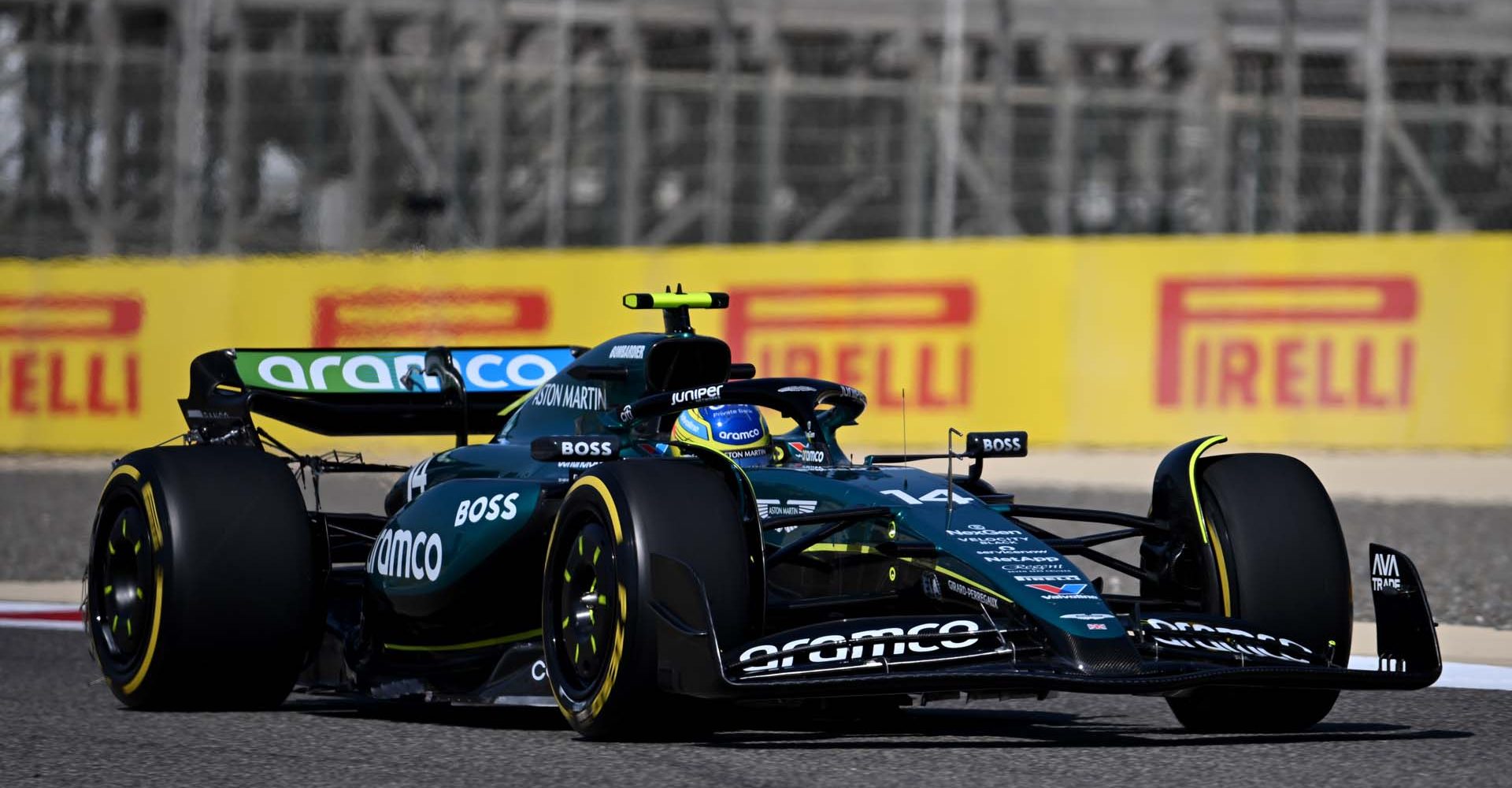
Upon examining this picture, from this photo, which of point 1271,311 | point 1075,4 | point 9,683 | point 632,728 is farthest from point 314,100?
point 632,728

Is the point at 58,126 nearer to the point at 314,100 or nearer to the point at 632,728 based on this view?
the point at 314,100

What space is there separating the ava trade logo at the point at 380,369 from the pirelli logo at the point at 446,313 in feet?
28.2

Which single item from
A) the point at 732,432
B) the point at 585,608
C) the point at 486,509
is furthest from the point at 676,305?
the point at 585,608

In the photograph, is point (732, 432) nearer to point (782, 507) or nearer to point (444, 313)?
point (782, 507)

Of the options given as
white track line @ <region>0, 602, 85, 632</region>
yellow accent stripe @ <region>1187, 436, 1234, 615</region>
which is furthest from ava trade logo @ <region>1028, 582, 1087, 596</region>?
white track line @ <region>0, 602, 85, 632</region>

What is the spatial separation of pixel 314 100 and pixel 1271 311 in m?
8.98

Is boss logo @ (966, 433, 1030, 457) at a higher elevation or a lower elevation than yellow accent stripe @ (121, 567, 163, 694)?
higher

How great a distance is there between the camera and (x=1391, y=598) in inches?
271

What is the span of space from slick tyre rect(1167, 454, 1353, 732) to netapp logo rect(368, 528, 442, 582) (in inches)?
92.8

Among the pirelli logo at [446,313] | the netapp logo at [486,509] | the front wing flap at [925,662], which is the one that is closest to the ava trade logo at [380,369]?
the netapp logo at [486,509]

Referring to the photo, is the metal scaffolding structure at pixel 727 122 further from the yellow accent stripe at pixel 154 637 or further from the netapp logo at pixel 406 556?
the yellow accent stripe at pixel 154 637

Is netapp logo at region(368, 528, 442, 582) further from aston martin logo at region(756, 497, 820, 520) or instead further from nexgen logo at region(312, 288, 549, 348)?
nexgen logo at region(312, 288, 549, 348)

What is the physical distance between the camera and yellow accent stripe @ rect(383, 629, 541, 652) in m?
7.27

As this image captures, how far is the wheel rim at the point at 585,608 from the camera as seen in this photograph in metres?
6.44
